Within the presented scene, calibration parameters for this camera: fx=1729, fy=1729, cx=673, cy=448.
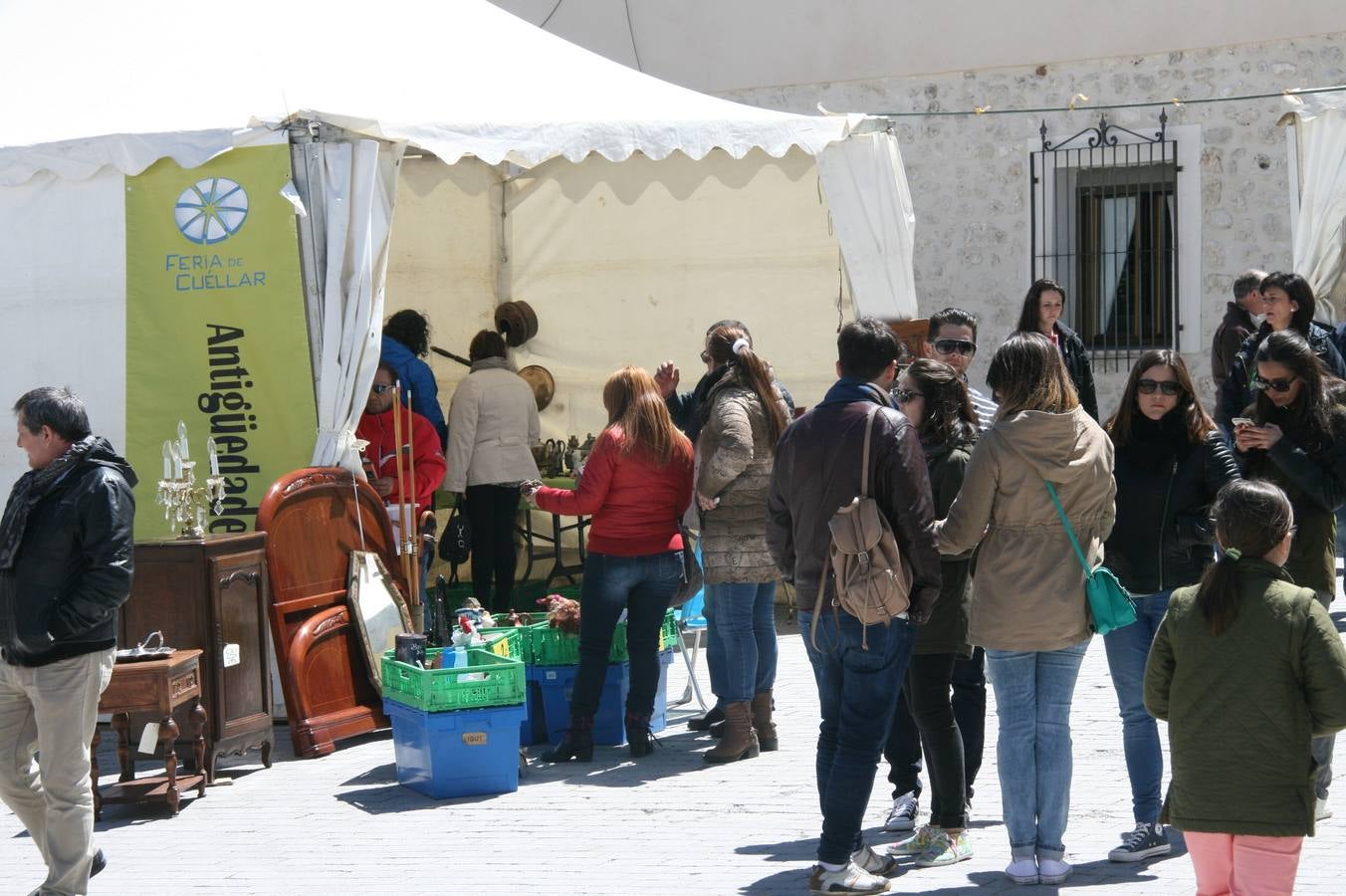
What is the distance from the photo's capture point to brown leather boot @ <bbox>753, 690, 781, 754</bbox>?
718 centimetres

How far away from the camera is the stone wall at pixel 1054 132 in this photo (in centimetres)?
1310

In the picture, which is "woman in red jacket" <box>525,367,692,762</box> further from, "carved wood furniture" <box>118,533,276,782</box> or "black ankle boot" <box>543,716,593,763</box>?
"carved wood furniture" <box>118,533,276,782</box>

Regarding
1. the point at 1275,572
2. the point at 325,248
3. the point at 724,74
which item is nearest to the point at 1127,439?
the point at 1275,572

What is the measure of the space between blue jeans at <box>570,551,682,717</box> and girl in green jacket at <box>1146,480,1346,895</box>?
3.17 metres

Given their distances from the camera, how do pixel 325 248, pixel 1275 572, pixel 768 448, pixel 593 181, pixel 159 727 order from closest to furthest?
pixel 1275 572 < pixel 159 727 < pixel 768 448 < pixel 325 248 < pixel 593 181

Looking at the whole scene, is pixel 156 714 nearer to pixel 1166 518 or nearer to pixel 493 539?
pixel 493 539

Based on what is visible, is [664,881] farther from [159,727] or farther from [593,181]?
[593,181]

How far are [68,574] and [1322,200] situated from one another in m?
8.82

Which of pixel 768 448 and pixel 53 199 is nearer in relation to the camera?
pixel 768 448

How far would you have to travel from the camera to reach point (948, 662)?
17.5ft

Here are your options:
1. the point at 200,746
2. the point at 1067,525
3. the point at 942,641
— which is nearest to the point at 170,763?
the point at 200,746

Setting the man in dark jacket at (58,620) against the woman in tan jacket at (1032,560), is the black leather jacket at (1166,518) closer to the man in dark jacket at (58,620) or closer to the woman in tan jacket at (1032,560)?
the woman in tan jacket at (1032,560)

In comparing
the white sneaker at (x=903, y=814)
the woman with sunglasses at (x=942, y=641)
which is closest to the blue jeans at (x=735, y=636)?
the white sneaker at (x=903, y=814)

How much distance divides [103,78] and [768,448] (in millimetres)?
4420
